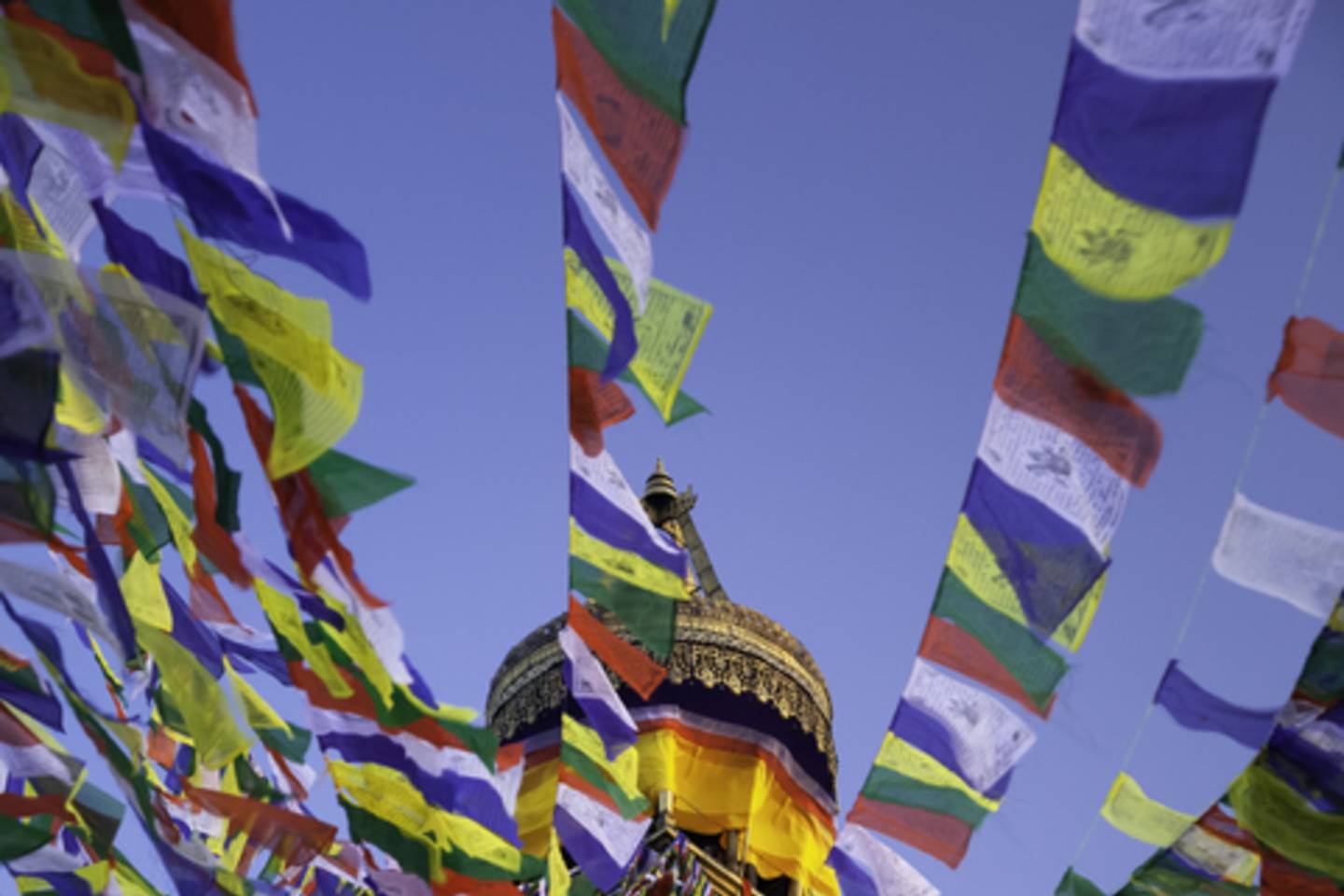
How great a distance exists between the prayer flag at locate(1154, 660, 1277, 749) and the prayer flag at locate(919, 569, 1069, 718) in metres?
1.09

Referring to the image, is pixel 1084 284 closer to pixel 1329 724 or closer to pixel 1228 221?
pixel 1228 221

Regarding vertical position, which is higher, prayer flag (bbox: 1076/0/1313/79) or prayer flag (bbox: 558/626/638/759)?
prayer flag (bbox: 1076/0/1313/79)

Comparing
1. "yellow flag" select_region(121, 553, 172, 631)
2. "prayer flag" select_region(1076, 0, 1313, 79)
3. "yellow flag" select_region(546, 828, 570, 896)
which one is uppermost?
"prayer flag" select_region(1076, 0, 1313, 79)

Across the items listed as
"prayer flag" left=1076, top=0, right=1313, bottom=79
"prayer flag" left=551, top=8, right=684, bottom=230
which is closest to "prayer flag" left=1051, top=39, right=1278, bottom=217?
"prayer flag" left=1076, top=0, right=1313, bottom=79

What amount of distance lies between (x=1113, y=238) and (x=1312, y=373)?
1225 mm

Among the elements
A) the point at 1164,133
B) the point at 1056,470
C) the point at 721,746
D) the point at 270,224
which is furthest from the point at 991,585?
the point at 721,746

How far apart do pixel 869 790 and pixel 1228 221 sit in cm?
395

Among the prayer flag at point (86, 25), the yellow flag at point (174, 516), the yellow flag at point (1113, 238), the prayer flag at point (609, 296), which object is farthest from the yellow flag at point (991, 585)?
the prayer flag at point (86, 25)

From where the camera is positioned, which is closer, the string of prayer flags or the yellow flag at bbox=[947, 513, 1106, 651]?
the yellow flag at bbox=[947, 513, 1106, 651]

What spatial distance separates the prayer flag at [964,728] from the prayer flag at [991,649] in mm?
394

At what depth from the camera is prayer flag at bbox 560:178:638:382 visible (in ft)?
19.6

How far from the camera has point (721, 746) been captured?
53.4ft

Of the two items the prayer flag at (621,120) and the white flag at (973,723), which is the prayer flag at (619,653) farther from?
the prayer flag at (621,120)

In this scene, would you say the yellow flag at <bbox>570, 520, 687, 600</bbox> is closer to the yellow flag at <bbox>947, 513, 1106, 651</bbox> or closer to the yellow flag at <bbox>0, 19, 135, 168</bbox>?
the yellow flag at <bbox>947, 513, 1106, 651</bbox>
